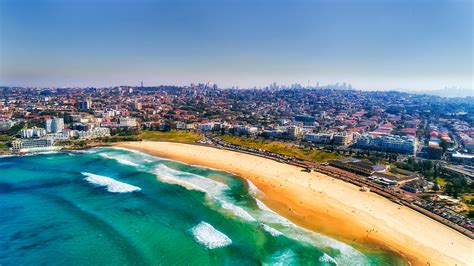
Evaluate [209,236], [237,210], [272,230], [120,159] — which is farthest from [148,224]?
[120,159]

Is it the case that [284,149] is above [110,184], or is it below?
above

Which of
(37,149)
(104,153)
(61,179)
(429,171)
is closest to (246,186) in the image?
(61,179)

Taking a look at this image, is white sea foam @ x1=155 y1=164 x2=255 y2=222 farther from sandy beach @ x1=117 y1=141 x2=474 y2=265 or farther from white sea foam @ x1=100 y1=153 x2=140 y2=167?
white sea foam @ x1=100 y1=153 x2=140 y2=167

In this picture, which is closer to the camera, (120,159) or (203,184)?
(203,184)

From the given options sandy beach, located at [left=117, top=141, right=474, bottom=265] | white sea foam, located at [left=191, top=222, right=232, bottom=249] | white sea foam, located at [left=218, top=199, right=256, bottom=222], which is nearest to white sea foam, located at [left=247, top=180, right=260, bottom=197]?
sandy beach, located at [left=117, top=141, right=474, bottom=265]

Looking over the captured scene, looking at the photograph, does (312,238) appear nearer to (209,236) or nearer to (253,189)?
(209,236)

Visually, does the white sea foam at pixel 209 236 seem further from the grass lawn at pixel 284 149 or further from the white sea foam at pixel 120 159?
the grass lawn at pixel 284 149

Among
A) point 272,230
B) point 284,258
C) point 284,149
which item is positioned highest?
point 284,149
